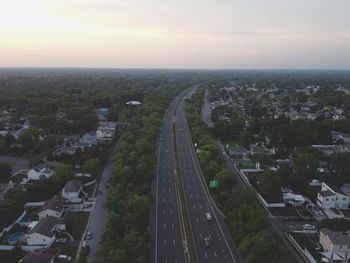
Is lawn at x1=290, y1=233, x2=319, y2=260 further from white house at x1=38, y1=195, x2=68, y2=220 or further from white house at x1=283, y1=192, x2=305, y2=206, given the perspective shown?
white house at x1=38, y1=195, x2=68, y2=220

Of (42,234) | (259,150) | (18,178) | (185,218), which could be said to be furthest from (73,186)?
(259,150)

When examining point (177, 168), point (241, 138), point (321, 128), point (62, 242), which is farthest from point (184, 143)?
point (62, 242)

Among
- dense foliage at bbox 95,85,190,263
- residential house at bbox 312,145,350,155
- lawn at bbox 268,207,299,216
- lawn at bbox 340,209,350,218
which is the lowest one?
lawn at bbox 340,209,350,218

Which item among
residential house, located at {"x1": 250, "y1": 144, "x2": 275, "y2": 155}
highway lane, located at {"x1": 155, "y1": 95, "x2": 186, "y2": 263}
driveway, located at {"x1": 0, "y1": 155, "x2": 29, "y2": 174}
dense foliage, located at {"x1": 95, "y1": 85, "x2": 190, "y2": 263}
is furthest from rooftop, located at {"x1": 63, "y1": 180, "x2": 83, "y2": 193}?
residential house, located at {"x1": 250, "y1": 144, "x2": 275, "y2": 155}

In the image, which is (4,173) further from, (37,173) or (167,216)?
(167,216)

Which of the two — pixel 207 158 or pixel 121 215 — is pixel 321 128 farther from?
pixel 121 215

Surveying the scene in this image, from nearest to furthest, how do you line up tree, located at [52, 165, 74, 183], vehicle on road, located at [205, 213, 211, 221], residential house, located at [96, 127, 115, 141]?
vehicle on road, located at [205, 213, 211, 221] < tree, located at [52, 165, 74, 183] < residential house, located at [96, 127, 115, 141]

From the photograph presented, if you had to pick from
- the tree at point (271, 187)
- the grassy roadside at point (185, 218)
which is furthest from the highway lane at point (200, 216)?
the tree at point (271, 187)
